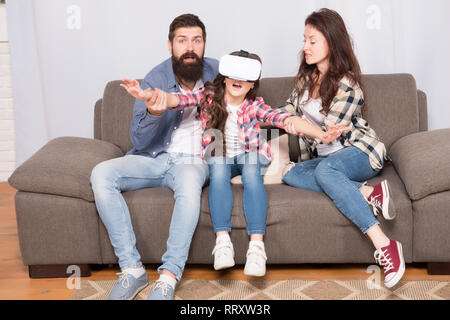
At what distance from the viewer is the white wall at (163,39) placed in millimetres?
2949

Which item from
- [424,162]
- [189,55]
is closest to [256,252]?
[424,162]

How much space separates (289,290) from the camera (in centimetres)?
203

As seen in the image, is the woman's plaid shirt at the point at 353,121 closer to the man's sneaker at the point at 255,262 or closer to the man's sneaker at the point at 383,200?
the man's sneaker at the point at 383,200

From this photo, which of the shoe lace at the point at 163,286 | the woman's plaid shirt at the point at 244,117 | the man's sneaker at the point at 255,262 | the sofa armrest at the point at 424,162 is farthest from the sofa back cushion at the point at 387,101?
the shoe lace at the point at 163,286

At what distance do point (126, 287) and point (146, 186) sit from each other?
42cm

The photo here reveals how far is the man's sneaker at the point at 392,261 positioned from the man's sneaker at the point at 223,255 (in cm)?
53

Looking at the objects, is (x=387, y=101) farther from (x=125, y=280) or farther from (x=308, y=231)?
(x=125, y=280)

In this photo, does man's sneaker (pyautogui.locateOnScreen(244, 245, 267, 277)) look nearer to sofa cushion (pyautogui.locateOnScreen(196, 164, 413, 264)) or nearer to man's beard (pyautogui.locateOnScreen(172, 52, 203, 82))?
sofa cushion (pyautogui.locateOnScreen(196, 164, 413, 264))

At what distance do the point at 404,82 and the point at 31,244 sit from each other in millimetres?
1782

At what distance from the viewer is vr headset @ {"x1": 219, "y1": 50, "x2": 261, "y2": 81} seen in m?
2.04

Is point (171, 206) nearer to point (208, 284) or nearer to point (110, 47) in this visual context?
point (208, 284)

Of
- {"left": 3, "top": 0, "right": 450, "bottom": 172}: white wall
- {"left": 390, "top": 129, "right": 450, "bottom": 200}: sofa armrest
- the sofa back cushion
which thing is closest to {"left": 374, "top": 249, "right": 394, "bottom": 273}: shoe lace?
{"left": 390, "top": 129, "right": 450, "bottom": 200}: sofa armrest

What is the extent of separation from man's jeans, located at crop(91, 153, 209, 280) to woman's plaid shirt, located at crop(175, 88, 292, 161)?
0.12 m
